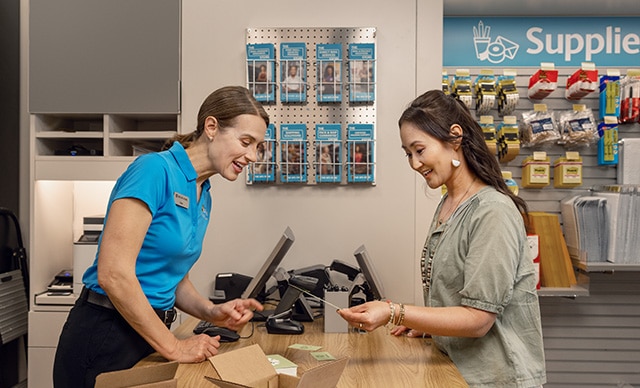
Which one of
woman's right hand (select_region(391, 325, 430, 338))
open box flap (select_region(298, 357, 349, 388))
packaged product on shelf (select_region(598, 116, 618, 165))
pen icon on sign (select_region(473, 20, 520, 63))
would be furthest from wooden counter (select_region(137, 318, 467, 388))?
pen icon on sign (select_region(473, 20, 520, 63))

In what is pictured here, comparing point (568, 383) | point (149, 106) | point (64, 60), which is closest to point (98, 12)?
point (64, 60)

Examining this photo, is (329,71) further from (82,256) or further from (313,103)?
(82,256)

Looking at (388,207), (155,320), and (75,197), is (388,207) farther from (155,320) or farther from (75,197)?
(75,197)

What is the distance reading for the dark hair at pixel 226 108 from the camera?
1824 millimetres

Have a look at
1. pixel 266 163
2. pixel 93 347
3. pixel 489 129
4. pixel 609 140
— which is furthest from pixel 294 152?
pixel 609 140

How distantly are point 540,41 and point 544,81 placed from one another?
43cm

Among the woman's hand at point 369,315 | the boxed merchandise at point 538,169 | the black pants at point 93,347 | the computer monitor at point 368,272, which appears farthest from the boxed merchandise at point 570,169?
the black pants at point 93,347

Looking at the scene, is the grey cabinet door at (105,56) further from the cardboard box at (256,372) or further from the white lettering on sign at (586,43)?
the white lettering on sign at (586,43)

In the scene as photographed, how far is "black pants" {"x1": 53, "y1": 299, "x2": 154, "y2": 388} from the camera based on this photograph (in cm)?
163

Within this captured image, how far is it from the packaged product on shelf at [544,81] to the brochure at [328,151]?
1.28 meters

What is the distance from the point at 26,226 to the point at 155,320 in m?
2.31

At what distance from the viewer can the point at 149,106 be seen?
2818 mm

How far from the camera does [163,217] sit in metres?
1.63

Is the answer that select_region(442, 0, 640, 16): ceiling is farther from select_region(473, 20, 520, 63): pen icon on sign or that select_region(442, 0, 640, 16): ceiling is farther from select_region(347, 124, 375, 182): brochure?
select_region(347, 124, 375, 182): brochure
